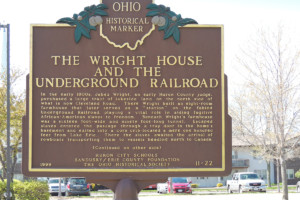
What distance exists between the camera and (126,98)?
8.48 m

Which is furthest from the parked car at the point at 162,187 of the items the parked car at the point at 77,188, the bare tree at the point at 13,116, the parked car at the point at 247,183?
the bare tree at the point at 13,116

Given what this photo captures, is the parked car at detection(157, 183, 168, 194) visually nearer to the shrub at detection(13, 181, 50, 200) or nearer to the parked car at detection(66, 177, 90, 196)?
the parked car at detection(66, 177, 90, 196)

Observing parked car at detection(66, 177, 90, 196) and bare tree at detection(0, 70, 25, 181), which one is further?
parked car at detection(66, 177, 90, 196)

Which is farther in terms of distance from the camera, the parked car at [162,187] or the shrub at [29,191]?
the parked car at [162,187]

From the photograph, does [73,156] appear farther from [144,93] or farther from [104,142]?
[144,93]

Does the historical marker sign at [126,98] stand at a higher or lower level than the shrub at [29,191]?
higher

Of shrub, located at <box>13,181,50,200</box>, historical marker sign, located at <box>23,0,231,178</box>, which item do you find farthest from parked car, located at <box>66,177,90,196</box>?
historical marker sign, located at <box>23,0,231,178</box>

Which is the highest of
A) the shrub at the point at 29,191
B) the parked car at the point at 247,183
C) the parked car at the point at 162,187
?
the shrub at the point at 29,191

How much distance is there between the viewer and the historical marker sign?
8.38 meters

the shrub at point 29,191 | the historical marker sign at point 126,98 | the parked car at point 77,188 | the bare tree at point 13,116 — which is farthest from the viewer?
the parked car at point 77,188

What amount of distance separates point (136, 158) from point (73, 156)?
3.50ft

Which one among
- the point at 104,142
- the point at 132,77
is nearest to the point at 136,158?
the point at 104,142

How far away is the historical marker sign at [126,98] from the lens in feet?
27.5

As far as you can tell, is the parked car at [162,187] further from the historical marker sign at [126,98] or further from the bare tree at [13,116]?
the historical marker sign at [126,98]
